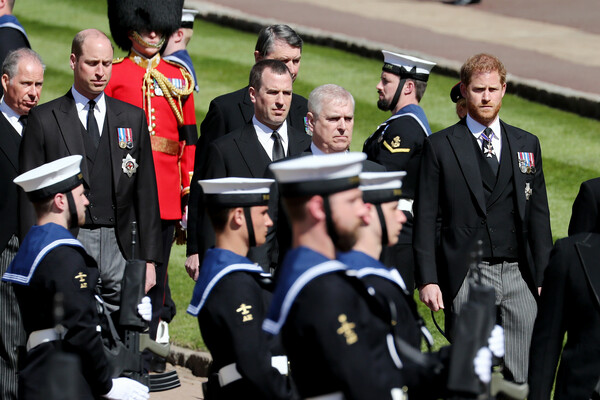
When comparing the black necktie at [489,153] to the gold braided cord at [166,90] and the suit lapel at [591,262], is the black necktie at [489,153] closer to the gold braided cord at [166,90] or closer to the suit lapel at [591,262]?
the suit lapel at [591,262]

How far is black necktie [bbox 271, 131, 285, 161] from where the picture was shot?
827 cm

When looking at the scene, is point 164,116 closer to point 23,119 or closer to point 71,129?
point 23,119

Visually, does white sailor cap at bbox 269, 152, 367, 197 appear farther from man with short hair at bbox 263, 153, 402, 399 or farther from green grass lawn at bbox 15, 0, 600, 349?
green grass lawn at bbox 15, 0, 600, 349

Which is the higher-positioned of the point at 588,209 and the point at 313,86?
the point at 588,209

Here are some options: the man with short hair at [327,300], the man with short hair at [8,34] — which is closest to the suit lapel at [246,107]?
the man with short hair at [8,34]

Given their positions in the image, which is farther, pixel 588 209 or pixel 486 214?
pixel 486 214

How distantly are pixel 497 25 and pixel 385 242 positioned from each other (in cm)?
1439

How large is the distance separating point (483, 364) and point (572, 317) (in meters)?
1.62

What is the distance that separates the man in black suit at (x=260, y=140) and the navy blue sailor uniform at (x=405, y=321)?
2450 mm

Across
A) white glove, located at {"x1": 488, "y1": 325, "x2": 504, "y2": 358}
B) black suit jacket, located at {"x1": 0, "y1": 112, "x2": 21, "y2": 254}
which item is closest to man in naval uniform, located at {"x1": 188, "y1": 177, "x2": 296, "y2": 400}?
white glove, located at {"x1": 488, "y1": 325, "x2": 504, "y2": 358}

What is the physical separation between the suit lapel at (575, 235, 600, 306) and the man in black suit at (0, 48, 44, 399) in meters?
3.80

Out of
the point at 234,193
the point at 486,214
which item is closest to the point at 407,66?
the point at 486,214

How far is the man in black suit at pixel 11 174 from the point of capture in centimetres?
847

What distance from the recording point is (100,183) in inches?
331
